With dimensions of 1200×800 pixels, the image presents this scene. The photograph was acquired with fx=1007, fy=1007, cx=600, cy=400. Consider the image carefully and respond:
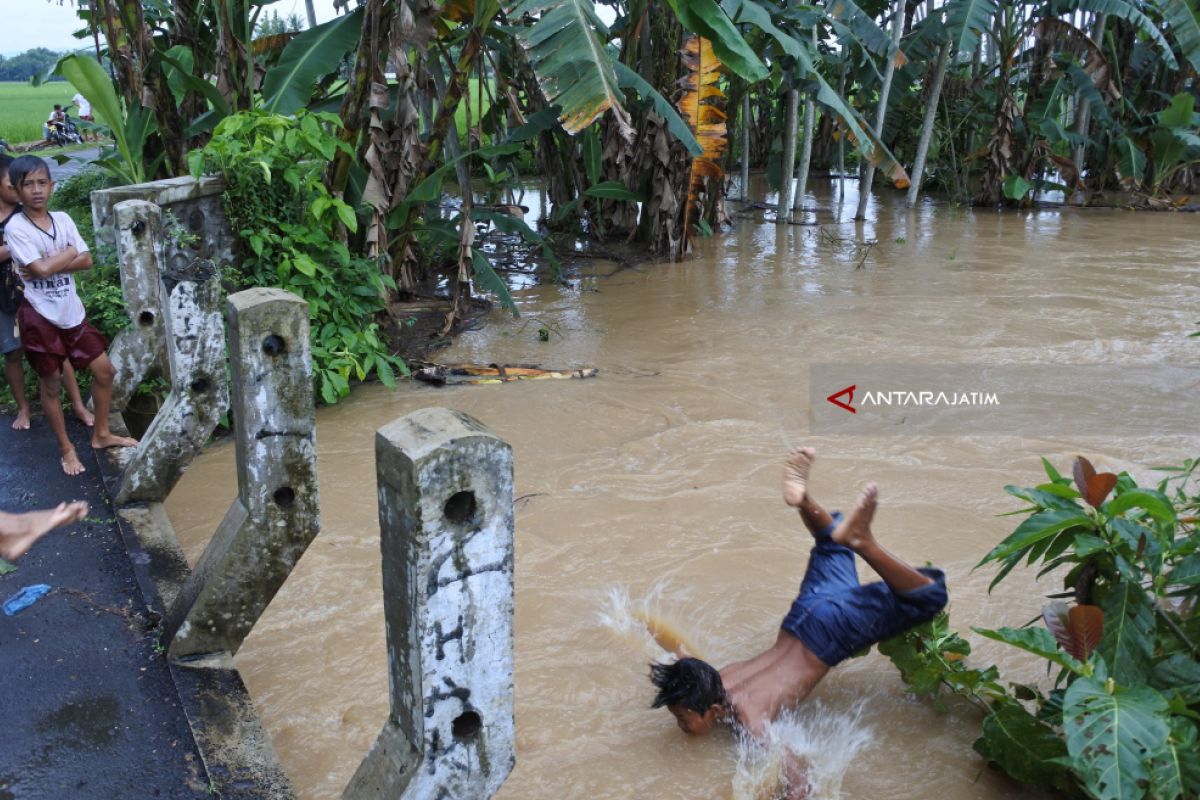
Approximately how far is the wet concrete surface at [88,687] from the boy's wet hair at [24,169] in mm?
1592

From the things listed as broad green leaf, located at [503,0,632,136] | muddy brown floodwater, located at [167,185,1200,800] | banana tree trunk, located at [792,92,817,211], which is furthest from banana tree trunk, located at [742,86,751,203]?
broad green leaf, located at [503,0,632,136]

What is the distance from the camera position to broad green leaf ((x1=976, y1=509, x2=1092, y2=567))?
9.51 ft

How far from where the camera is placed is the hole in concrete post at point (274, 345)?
9.81ft

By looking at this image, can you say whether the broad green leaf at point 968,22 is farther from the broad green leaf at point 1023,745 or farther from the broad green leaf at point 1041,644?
the broad green leaf at point 1041,644

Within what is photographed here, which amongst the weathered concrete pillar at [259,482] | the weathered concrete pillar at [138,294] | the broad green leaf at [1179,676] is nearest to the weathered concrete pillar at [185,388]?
the weathered concrete pillar at [138,294]

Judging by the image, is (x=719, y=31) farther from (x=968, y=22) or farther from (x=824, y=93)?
(x=968, y=22)

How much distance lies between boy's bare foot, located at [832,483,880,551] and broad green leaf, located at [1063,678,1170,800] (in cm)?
73

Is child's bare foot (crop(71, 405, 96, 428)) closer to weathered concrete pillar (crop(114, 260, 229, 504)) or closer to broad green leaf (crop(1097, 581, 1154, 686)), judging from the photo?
weathered concrete pillar (crop(114, 260, 229, 504))

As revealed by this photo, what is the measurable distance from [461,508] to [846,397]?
5.19 m

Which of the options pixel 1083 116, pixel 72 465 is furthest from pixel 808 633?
pixel 1083 116

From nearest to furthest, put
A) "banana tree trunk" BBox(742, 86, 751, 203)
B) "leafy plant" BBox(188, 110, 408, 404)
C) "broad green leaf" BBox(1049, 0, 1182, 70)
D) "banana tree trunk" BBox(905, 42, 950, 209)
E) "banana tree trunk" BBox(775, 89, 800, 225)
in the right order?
"leafy plant" BBox(188, 110, 408, 404) < "banana tree trunk" BBox(775, 89, 800, 225) < "broad green leaf" BBox(1049, 0, 1182, 70) < "banana tree trunk" BBox(905, 42, 950, 209) < "banana tree trunk" BBox(742, 86, 751, 203)

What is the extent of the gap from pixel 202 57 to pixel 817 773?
281 inches

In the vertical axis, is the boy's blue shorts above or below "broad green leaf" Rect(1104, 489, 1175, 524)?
below

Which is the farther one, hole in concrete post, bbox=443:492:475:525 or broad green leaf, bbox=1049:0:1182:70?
broad green leaf, bbox=1049:0:1182:70
